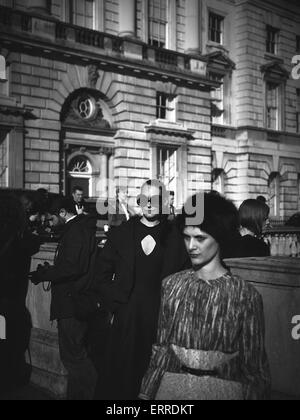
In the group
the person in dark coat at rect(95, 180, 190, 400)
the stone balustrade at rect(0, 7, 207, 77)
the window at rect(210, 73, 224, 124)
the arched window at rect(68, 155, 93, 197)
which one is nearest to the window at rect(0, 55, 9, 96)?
the stone balustrade at rect(0, 7, 207, 77)

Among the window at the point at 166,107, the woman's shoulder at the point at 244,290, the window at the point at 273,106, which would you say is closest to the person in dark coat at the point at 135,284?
the woman's shoulder at the point at 244,290

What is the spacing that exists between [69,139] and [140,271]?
16.8 meters

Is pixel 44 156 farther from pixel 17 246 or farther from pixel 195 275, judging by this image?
pixel 195 275

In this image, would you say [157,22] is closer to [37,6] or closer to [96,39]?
[96,39]

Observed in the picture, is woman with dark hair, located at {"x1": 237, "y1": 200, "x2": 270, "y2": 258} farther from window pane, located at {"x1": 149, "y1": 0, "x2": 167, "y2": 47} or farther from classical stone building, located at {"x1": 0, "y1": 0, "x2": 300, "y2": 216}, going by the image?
window pane, located at {"x1": 149, "y1": 0, "x2": 167, "y2": 47}

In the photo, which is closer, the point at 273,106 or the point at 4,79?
the point at 4,79

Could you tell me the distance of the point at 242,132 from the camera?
91.9 feet

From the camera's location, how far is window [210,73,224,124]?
27.6m

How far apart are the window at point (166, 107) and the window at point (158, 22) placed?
2.18 metres

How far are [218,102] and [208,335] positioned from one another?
1032 inches

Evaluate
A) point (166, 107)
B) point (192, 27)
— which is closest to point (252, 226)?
point (166, 107)

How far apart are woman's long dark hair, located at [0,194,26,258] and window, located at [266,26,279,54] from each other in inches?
1028

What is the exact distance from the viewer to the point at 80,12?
2092 cm
